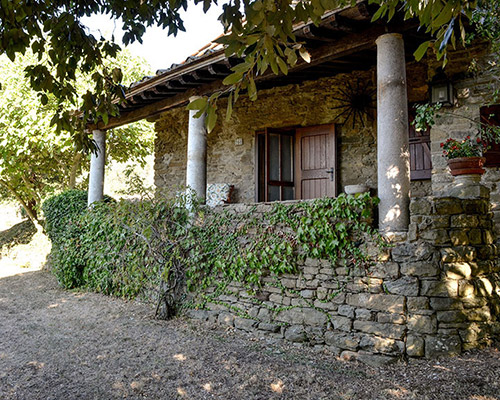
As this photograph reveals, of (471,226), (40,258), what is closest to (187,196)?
(471,226)

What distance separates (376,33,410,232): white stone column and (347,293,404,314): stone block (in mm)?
660

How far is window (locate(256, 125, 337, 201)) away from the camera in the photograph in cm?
665

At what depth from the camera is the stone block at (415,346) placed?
347 centimetres

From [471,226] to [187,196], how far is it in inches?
140

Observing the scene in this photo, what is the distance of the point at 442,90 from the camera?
487cm

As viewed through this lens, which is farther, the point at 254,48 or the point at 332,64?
the point at 332,64

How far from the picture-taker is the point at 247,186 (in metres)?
7.36

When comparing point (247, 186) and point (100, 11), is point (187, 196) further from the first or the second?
point (100, 11)

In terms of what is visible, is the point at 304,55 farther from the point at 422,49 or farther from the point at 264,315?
the point at 264,315

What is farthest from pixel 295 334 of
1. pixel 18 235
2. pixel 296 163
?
pixel 18 235

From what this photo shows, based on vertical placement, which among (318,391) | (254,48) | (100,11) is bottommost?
(318,391)

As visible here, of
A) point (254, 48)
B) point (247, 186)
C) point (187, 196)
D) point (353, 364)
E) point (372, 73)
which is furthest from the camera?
point (247, 186)

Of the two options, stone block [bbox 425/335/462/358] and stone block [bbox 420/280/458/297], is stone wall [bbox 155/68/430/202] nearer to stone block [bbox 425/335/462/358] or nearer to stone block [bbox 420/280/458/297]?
stone block [bbox 420/280/458/297]

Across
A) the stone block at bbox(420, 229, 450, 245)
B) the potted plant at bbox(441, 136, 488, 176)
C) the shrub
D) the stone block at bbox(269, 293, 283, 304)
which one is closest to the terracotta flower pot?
the potted plant at bbox(441, 136, 488, 176)
